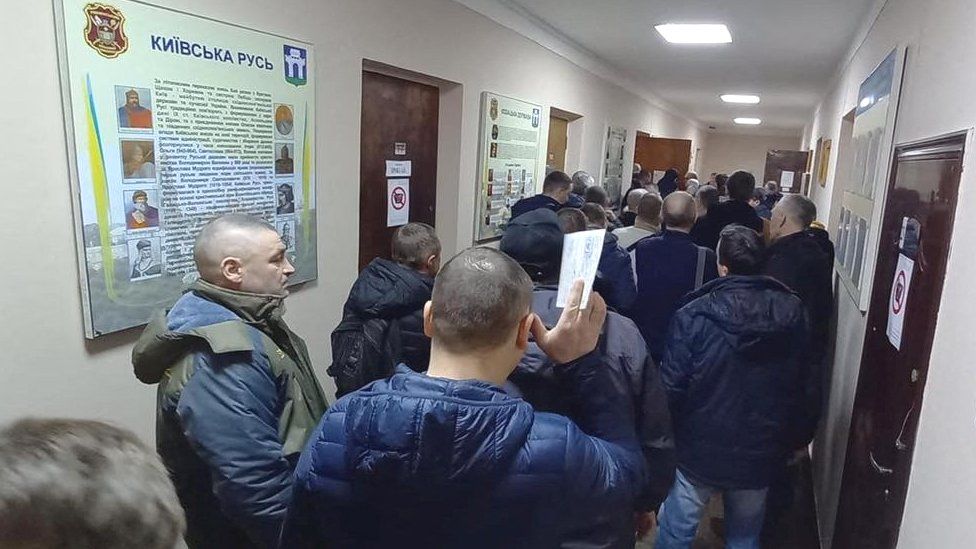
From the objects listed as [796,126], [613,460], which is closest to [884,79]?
[613,460]

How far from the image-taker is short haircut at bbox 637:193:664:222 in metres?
3.59

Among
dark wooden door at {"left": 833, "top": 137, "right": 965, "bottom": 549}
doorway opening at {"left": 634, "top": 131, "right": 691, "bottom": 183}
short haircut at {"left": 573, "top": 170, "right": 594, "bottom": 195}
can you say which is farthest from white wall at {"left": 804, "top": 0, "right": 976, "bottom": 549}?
doorway opening at {"left": 634, "top": 131, "right": 691, "bottom": 183}

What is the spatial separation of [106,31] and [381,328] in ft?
4.19

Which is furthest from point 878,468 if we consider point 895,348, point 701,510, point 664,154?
point 664,154

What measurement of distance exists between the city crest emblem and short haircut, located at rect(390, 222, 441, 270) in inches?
42.6

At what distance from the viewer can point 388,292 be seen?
2074 mm

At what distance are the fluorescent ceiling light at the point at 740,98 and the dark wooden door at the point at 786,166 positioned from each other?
5.27 ft

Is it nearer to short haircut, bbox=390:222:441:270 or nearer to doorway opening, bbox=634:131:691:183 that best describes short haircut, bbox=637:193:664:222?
short haircut, bbox=390:222:441:270

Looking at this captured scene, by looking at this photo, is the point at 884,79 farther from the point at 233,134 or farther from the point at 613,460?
the point at 233,134

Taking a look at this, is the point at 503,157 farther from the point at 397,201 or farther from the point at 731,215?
the point at 731,215

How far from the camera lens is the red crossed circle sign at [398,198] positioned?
3921 millimetres

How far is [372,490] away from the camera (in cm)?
98

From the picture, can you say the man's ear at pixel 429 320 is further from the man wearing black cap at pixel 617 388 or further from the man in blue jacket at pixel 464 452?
Answer: the man wearing black cap at pixel 617 388

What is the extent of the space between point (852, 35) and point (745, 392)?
4.20 meters
